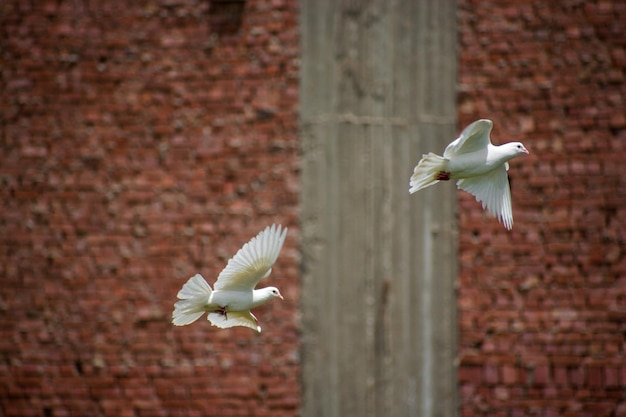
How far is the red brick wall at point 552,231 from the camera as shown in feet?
21.3

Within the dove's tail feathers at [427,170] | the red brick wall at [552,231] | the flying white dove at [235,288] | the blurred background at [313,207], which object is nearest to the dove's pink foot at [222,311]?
the flying white dove at [235,288]

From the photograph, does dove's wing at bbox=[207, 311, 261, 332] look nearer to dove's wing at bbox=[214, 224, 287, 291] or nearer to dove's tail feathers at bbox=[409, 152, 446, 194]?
dove's wing at bbox=[214, 224, 287, 291]

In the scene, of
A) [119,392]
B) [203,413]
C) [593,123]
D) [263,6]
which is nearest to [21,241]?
[119,392]

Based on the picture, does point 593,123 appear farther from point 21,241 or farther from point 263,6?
point 21,241

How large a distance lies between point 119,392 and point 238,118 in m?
1.85

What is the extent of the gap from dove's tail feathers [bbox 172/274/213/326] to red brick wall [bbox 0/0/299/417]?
83.7 inches

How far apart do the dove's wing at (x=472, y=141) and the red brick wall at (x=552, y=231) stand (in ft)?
7.05

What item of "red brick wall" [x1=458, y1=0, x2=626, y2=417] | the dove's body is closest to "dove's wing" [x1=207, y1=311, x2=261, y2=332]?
the dove's body

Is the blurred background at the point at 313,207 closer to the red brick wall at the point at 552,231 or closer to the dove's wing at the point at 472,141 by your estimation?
the red brick wall at the point at 552,231

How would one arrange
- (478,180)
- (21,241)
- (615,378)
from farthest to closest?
(21,241) → (615,378) → (478,180)

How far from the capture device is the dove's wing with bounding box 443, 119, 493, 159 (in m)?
4.23

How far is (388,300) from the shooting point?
6672 mm

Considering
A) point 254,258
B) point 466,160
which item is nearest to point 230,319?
point 254,258

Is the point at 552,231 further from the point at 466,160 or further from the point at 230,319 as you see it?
the point at 230,319
